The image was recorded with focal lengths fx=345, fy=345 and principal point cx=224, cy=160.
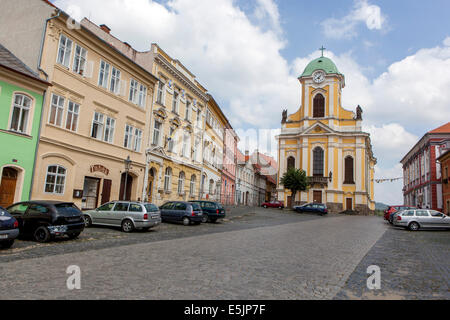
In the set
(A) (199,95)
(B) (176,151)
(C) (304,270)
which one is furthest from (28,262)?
(A) (199,95)

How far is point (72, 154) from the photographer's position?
19594 mm

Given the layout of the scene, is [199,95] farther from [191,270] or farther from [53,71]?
[191,270]

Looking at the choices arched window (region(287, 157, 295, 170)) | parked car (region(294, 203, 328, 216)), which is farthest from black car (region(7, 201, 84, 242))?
arched window (region(287, 157, 295, 170))

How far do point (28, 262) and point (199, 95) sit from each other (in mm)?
28020

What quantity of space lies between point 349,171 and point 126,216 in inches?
1959

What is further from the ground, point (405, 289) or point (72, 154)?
point (72, 154)

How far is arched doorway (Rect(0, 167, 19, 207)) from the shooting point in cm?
1605

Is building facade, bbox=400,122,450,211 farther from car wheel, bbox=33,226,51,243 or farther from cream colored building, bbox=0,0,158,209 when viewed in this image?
car wheel, bbox=33,226,51,243

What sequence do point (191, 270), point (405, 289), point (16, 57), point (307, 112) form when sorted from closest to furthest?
point (405, 289) < point (191, 270) < point (16, 57) < point (307, 112)

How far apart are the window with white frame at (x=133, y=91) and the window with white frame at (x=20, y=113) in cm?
815

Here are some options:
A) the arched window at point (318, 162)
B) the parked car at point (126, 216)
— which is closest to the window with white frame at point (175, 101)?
the parked car at point (126, 216)

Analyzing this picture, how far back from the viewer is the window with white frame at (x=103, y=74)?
21781 mm

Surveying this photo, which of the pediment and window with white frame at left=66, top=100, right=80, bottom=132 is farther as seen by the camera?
the pediment

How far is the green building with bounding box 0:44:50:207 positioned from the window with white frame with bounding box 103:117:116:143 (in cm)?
506
